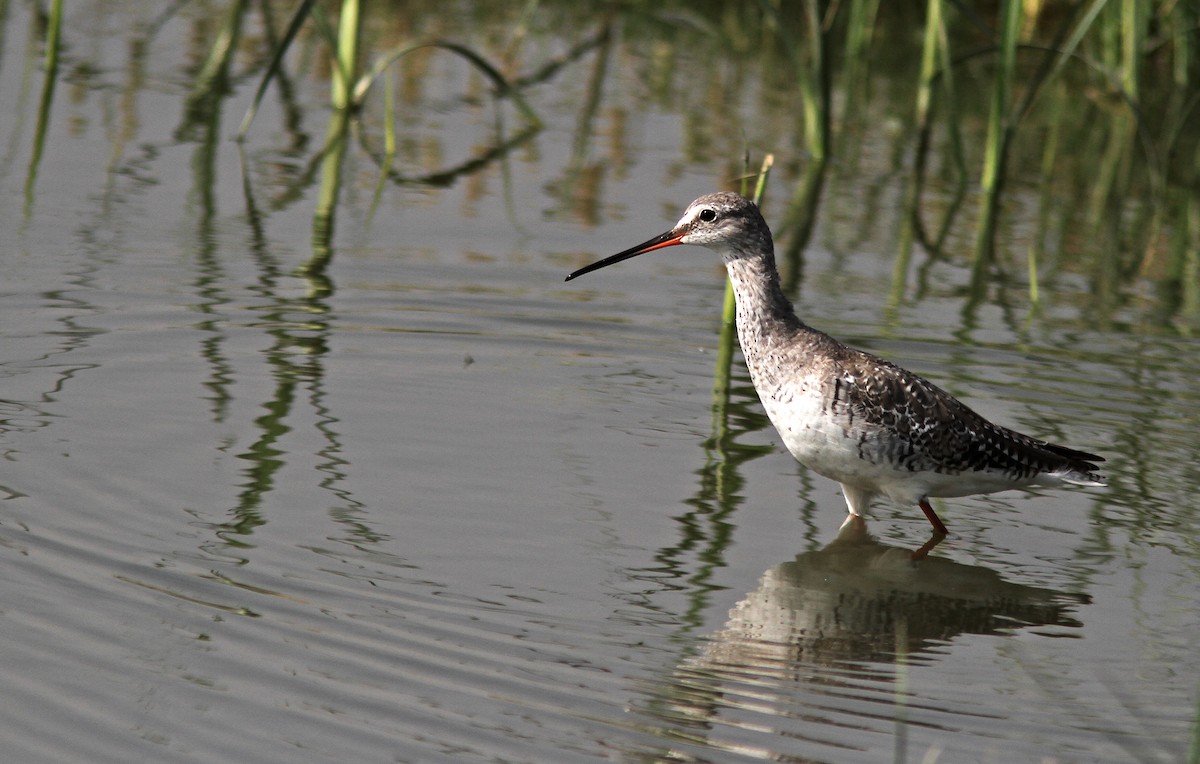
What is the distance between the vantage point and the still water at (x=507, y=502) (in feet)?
18.2

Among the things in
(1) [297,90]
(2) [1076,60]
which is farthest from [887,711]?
(2) [1076,60]

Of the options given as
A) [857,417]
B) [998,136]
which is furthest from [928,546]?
[998,136]

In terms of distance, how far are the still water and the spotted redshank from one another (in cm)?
33

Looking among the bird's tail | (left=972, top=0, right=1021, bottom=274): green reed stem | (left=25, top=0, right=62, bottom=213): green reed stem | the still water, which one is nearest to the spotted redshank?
the bird's tail

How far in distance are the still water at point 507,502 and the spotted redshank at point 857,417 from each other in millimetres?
327

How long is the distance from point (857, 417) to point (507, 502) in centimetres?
167

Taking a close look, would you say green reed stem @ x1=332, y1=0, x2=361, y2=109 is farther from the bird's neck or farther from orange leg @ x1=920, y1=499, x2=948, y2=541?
orange leg @ x1=920, y1=499, x2=948, y2=541

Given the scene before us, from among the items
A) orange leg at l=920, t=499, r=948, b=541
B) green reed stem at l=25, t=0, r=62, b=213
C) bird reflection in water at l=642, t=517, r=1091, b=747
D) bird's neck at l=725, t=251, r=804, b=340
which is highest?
green reed stem at l=25, t=0, r=62, b=213

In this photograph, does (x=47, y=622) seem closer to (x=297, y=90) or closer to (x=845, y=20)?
(x=297, y=90)

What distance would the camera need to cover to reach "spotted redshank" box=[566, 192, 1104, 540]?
24.0ft

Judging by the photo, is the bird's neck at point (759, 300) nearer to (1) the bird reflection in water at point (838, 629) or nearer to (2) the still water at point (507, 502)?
(2) the still water at point (507, 502)

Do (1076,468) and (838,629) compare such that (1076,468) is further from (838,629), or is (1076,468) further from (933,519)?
(838,629)

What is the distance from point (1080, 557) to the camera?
738cm

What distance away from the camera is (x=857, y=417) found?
23.9 ft
